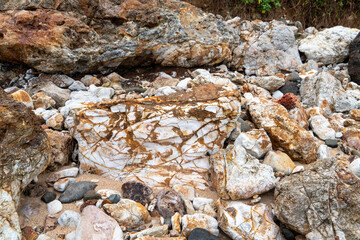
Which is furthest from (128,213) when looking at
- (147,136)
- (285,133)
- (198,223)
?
(285,133)

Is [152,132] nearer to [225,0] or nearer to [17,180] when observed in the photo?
[17,180]

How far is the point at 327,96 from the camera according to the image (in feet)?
12.9

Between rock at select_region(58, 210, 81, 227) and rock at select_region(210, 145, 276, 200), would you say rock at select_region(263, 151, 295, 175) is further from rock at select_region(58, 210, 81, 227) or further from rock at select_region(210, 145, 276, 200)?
rock at select_region(58, 210, 81, 227)

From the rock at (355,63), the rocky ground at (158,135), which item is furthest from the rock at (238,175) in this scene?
the rock at (355,63)

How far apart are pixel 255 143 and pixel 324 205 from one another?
0.93 m

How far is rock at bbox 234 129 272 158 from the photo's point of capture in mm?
2834

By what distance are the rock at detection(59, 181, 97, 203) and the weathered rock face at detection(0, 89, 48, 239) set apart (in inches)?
11.2

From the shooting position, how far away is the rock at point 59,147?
2623mm

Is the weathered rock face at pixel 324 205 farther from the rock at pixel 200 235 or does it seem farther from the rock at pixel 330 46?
the rock at pixel 330 46

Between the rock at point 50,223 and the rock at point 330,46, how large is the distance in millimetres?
4810

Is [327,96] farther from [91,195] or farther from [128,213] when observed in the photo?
[91,195]

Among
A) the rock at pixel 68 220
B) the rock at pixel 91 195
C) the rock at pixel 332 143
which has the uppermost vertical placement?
the rock at pixel 332 143

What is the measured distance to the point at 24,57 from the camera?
12.2 feet

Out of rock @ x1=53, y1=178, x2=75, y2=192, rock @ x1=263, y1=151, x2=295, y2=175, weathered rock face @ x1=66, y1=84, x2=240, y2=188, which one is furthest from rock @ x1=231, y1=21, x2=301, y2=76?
rock @ x1=53, y1=178, x2=75, y2=192
